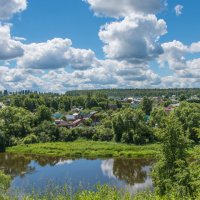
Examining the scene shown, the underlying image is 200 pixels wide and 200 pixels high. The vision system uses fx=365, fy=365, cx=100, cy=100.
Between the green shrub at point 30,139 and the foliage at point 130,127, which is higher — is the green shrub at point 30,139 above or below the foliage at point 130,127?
below

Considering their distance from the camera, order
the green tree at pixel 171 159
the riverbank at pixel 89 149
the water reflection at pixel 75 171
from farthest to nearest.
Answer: the riverbank at pixel 89 149 → the water reflection at pixel 75 171 → the green tree at pixel 171 159

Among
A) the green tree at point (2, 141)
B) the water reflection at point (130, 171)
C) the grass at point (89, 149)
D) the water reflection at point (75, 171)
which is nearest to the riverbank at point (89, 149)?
the grass at point (89, 149)

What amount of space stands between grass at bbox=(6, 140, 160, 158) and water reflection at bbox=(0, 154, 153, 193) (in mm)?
2936

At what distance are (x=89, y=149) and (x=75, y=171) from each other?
50.3 feet

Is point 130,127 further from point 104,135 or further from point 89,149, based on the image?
point 89,149

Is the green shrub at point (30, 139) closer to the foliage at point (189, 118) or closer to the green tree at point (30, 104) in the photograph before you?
the foliage at point (189, 118)

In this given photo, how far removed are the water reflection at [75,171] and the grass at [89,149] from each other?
294 cm

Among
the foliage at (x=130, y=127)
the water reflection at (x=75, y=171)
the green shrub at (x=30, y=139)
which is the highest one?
the foliage at (x=130, y=127)

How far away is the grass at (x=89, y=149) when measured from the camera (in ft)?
198

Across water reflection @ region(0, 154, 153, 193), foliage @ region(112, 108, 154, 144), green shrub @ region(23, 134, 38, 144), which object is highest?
foliage @ region(112, 108, 154, 144)

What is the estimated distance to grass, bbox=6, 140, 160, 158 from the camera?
60344mm

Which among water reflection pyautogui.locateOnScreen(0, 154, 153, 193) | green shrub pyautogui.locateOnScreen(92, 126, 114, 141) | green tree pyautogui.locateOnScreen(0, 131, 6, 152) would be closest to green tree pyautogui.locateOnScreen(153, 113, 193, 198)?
water reflection pyautogui.locateOnScreen(0, 154, 153, 193)

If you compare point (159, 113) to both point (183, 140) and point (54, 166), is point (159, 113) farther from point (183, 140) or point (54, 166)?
point (183, 140)

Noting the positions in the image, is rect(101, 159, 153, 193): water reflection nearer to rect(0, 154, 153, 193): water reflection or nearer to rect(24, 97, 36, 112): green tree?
rect(0, 154, 153, 193): water reflection
